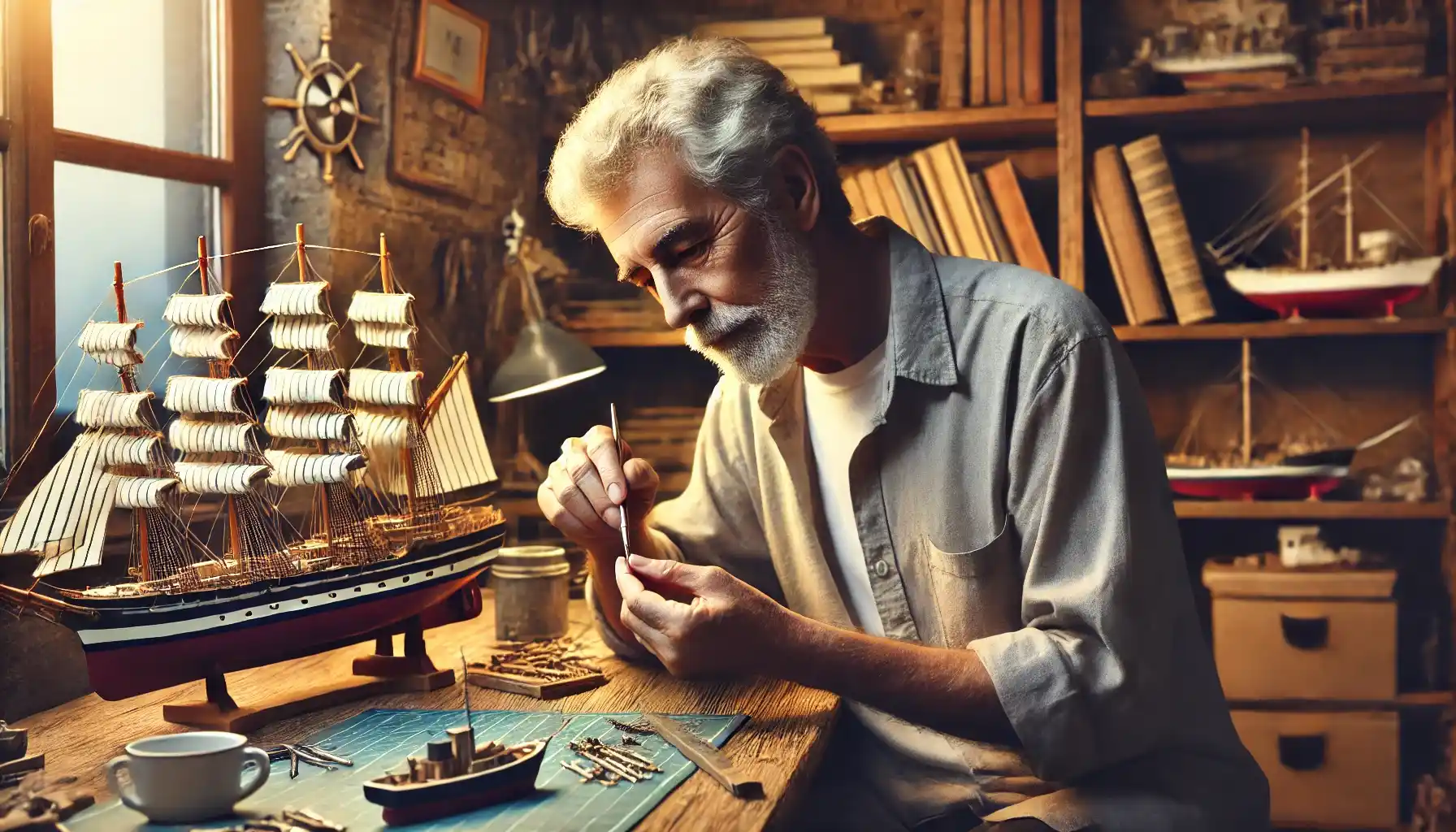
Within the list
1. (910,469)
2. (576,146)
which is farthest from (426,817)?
(576,146)

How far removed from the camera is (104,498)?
1668 millimetres

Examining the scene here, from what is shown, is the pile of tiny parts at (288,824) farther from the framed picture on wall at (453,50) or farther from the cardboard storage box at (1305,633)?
the cardboard storage box at (1305,633)

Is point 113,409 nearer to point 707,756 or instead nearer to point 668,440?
point 707,756

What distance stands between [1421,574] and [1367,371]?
563mm

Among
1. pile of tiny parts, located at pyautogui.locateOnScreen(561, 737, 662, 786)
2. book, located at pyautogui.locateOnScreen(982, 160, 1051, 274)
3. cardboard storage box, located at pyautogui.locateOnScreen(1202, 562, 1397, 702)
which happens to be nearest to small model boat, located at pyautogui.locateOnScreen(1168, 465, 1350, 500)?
cardboard storage box, located at pyautogui.locateOnScreen(1202, 562, 1397, 702)

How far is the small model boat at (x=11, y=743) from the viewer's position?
55.4 inches

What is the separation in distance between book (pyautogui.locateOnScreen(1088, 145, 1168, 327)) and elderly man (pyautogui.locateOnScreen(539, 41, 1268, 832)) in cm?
150

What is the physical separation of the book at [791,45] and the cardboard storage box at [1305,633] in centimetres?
174

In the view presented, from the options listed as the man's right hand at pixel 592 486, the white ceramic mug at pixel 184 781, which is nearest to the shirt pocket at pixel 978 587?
the man's right hand at pixel 592 486

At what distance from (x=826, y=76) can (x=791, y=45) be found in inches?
5.7

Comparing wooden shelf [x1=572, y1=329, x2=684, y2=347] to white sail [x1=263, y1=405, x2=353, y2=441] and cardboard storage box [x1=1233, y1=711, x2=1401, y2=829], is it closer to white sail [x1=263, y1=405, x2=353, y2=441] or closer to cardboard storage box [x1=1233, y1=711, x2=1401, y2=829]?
white sail [x1=263, y1=405, x2=353, y2=441]

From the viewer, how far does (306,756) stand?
56.7 inches

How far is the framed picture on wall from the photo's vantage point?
9.46 ft

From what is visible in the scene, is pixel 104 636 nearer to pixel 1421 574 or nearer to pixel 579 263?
pixel 579 263
